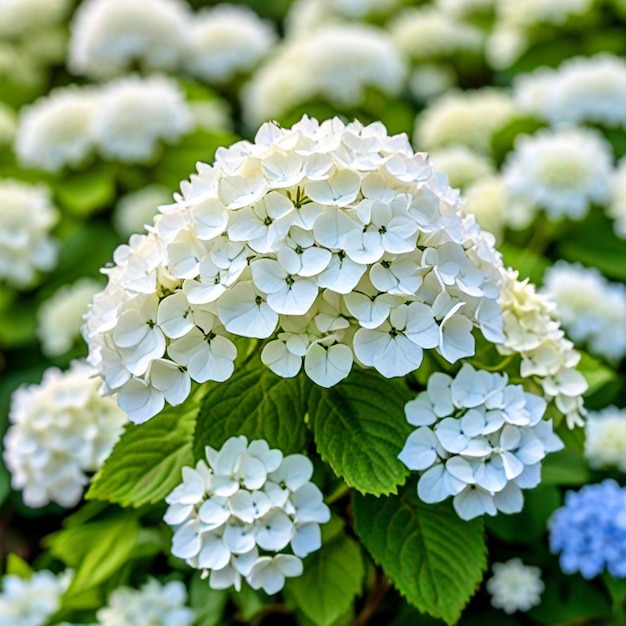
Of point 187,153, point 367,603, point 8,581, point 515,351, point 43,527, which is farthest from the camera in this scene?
point 187,153

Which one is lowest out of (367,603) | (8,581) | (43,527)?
(43,527)

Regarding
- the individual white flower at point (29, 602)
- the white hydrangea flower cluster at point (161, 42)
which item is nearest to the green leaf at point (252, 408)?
the individual white flower at point (29, 602)

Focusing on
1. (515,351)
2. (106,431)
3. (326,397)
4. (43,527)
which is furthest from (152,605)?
(43,527)

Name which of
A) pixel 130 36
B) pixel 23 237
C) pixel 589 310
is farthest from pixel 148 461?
pixel 130 36

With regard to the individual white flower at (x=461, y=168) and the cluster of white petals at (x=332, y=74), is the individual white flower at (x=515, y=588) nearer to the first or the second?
the individual white flower at (x=461, y=168)

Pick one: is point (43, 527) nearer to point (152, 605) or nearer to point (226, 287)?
point (152, 605)

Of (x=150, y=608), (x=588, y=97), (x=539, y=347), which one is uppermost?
(x=539, y=347)

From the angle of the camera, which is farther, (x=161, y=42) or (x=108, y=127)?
(x=161, y=42)

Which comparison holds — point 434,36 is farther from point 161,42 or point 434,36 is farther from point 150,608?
point 150,608
